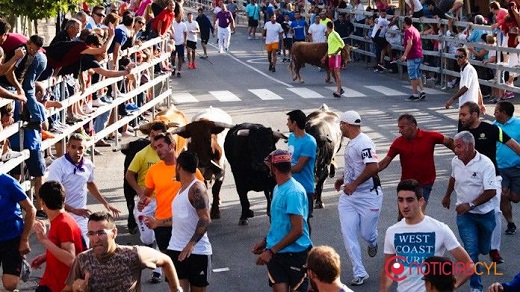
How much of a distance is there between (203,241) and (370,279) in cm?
277

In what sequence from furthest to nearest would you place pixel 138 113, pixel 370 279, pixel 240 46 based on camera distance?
1. pixel 240 46
2. pixel 138 113
3. pixel 370 279

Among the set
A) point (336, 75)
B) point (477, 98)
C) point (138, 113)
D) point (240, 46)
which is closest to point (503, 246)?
point (477, 98)

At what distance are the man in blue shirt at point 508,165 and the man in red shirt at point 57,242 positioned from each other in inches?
248

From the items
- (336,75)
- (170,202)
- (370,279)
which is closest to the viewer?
(170,202)

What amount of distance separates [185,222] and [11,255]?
5.38 feet

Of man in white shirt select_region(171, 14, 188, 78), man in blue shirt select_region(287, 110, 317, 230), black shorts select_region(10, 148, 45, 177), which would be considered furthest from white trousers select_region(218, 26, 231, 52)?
man in blue shirt select_region(287, 110, 317, 230)

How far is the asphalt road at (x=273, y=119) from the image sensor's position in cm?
1284

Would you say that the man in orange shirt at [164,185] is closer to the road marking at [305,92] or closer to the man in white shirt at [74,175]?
the man in white shirt at [74,175]

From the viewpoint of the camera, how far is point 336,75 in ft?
92.8

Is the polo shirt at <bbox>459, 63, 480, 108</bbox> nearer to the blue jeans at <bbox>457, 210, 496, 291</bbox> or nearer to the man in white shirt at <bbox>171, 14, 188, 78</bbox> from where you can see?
the blue jeans at <bbox>457, 210, 496, 291</bbox>

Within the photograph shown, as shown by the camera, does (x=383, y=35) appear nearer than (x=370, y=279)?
No

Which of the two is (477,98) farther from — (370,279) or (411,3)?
(411,3)

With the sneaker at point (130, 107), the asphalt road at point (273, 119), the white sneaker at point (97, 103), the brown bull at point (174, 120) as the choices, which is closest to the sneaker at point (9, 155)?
the asphalt road at point (273, 119)

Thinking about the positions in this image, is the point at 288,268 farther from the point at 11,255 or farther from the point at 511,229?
the point at 511,229
